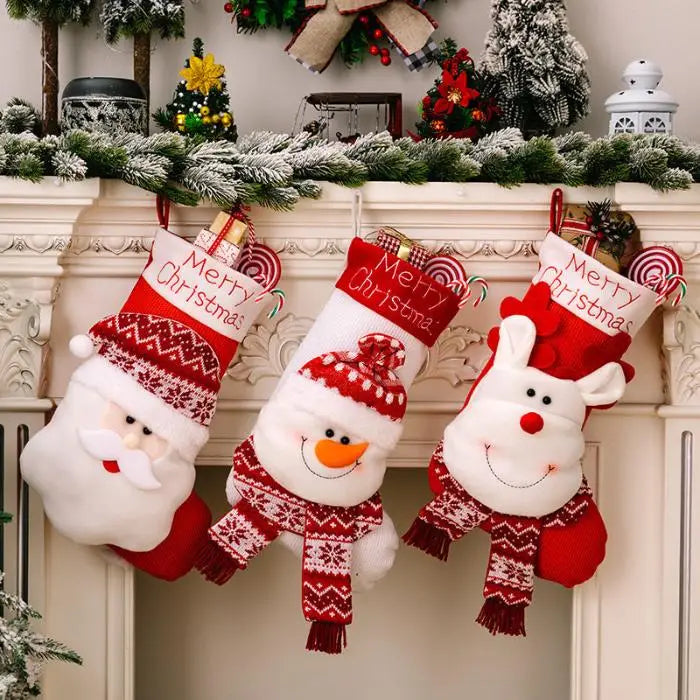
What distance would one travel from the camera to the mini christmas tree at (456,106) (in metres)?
1.59

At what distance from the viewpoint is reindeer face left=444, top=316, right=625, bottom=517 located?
145cm

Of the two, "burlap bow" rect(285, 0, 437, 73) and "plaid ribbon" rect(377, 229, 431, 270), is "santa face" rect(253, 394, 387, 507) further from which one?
"burlap bow" rect(285, 0, 437, 73)

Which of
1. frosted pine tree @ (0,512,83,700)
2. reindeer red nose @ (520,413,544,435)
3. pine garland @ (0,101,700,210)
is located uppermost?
pine garland @ (0,101,700,210)

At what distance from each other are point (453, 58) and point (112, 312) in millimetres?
708

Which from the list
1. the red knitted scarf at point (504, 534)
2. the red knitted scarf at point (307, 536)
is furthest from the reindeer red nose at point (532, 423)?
the red knitted scarf at point (307, 536)

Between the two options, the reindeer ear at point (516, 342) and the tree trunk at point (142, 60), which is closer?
the reindeer ear at point (516, 342)

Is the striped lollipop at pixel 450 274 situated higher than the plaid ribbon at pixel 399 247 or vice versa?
the plaid ribbon at pixel 399 247

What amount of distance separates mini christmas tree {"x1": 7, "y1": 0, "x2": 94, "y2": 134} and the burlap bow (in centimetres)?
38

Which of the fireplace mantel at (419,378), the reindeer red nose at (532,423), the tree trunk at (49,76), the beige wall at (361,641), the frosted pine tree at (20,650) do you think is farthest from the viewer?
the beige wall at (361,641)

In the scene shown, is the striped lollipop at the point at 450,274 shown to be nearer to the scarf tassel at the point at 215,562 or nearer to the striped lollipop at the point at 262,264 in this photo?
the striped lollipop at the point at 262,264

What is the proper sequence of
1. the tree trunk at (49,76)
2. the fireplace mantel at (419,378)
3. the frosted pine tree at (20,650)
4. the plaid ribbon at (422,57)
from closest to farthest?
the frosted pine tree at (20,650) → the fireplace mantel at (419,378) → the tree trunk at (49,76) → the plaid ribbon at (422,57)

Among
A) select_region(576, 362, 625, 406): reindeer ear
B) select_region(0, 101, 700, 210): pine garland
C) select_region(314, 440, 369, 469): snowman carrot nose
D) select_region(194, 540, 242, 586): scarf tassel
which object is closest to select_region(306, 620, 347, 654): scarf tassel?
select_region(194, 540, 242, 586): scarf tassel

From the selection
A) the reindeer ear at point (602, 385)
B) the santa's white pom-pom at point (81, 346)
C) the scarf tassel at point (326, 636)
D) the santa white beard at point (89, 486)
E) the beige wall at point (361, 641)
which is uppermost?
the santa's white pom-pom at point (81, 346)

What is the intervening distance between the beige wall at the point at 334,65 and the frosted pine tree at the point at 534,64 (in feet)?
0.58
